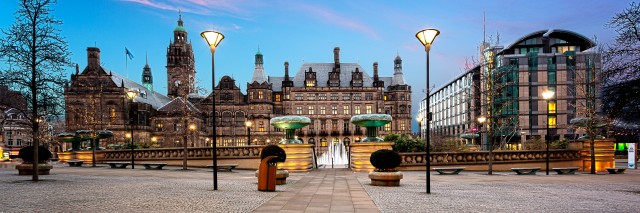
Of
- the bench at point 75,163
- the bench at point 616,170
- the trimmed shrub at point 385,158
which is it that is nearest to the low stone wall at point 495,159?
the bench at point 616,170

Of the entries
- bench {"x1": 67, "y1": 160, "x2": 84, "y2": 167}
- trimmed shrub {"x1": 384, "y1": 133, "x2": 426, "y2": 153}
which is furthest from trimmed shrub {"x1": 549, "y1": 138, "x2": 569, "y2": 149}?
bench {"x1": 67, "y1": 160, "x2": 84, "y2": 167}

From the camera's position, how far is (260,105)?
7812 centimetres

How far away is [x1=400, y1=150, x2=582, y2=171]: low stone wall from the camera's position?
27125 mm

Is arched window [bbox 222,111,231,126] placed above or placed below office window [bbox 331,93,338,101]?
below

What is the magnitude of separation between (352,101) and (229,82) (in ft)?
80.3

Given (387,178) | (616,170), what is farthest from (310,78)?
(387,178)

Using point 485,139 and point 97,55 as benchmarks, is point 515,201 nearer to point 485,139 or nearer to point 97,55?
point 485,139

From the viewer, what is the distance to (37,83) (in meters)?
17.2

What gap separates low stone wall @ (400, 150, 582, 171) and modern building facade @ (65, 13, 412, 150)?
50793mm

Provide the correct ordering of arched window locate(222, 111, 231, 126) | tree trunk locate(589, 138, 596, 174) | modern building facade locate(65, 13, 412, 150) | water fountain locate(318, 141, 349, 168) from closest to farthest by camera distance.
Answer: tree trunk locate(589, 138, 596, 174)
water fountain locate(318, 141, 349, 168)
modern building facade locate(65, 13, 412, 150)
arched window locate(222, 111, 231, 126)

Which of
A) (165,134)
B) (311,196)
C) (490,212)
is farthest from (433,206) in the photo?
(165,134)

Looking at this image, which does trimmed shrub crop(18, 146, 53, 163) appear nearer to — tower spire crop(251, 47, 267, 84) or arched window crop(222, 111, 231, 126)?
arched window crop(222, 111, 231, 126)

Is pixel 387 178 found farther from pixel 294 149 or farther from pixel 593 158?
pixel 593 158

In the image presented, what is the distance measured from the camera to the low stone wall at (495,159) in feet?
89.0
